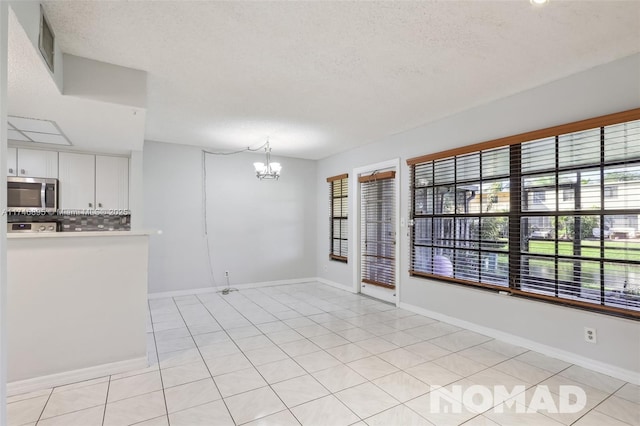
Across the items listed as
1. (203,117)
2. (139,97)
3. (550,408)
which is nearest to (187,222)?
(203,117)

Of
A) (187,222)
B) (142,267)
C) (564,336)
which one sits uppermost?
(187,222)

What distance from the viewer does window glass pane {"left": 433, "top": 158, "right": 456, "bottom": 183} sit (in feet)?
13.0

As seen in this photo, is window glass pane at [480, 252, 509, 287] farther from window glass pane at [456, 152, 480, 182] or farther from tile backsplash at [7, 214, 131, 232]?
tile backsplash at [7, 214, 131, 232]

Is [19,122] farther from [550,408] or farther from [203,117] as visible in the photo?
[550,408]

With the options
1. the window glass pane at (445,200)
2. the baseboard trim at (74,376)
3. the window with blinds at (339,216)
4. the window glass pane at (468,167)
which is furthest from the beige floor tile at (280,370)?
the window with blinds at (339,216)

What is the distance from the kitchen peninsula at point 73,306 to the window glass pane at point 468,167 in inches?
139

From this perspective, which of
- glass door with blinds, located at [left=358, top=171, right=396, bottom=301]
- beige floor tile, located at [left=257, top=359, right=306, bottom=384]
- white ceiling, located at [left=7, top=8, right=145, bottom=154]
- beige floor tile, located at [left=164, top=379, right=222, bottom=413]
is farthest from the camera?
glass door with blinds, located at [left=358, top=171, right=396, bottom=301]

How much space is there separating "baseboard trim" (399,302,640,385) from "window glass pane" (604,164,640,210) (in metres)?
1.33

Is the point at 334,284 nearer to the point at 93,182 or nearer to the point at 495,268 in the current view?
the point at 495,268

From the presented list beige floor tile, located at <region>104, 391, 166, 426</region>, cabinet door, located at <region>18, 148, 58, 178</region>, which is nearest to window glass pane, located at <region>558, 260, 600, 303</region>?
beige floor tile, located at <region>104, 391, 166, 426</region>

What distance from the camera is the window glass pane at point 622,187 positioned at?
8.27ft

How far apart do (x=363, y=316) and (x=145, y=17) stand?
12.8 feet

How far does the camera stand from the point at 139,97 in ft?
9.37

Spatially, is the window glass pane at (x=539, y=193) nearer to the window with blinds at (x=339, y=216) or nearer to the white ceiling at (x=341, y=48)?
the white ceiling at (x=341, y=48)
